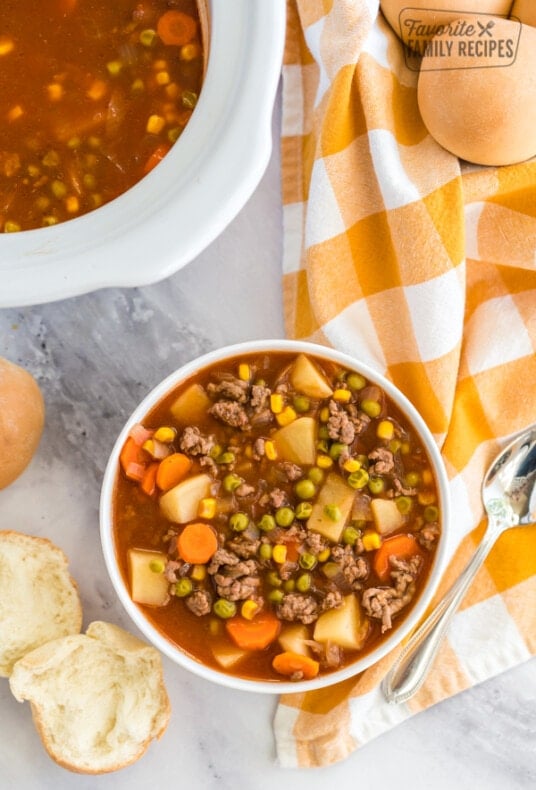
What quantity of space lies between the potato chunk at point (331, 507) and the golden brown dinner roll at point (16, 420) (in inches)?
31.3

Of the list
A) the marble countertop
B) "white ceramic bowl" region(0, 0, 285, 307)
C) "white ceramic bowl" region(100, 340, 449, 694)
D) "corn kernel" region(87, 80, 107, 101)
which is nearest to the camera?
"white ceramic bowl" region(0, 0, 285, 307)

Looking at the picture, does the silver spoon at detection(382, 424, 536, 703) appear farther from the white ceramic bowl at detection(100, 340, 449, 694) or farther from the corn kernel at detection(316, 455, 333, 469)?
A: the corn kernel at detection(316, 455, 333, 469)

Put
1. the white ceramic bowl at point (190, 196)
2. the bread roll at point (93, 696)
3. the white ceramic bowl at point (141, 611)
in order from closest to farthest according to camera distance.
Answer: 1. the white ceramic bowl at point (190, 196)
2. the white ceramic bowl at point (141, 611)
3. the bread roll at point (93, 696)

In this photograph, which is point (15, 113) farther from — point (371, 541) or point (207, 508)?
point (371, 541)

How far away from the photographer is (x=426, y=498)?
2795 mm

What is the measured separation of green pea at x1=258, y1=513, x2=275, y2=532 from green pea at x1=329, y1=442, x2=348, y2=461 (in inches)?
9.2

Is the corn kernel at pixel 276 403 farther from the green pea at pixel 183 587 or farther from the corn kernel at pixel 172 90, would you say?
the corn kernel at pixel 172 90

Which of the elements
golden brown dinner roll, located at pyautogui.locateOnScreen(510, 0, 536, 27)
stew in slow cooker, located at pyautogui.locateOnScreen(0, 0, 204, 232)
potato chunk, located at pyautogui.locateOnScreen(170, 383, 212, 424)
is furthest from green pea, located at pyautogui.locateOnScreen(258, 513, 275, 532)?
golden brown dinner roll, located at pyautogui.locateOnScreen(510, 0, 536, 27)

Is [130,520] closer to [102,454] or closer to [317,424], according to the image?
[102,454]

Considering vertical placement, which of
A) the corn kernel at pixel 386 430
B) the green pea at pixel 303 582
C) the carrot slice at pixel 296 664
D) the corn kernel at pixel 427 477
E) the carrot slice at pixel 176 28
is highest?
the carrot slice at pixel 176 28

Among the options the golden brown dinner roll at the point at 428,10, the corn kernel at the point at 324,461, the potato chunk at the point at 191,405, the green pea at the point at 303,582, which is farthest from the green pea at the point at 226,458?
the golden brown dinner roll at the point at 428,10

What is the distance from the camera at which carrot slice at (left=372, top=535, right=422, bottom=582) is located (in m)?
2.76

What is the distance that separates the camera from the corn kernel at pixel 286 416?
278 centimetres

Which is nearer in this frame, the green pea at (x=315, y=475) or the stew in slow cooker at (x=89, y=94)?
the stew in slow cooker at (x=89, y=94)
